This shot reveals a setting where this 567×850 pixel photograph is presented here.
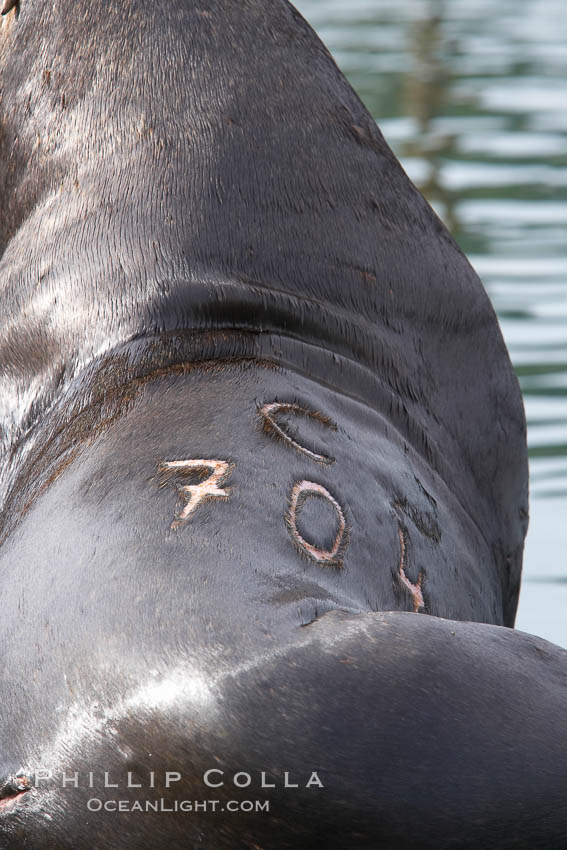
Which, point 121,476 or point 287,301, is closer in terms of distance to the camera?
point 121,476

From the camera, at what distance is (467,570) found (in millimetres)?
2670

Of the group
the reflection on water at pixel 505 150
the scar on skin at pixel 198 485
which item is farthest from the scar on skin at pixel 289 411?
the reflection on water at pixel 505 150

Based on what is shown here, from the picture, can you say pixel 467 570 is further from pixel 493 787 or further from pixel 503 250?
pixel 503 250

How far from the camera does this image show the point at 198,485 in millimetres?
2139

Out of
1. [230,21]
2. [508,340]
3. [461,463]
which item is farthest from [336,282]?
[508,340]

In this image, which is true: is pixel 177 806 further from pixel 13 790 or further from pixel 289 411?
pixel 289 411

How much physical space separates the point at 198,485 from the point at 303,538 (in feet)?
0.53

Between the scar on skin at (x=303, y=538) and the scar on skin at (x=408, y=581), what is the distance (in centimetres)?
14

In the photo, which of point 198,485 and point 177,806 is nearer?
point 177,806

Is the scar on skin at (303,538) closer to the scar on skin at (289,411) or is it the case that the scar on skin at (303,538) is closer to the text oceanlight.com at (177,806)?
the scar on skin at (289,411)

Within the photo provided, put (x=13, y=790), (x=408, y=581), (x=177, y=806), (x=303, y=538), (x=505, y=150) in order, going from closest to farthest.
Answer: (x=177, y=806) < (x=13, y=790) < (x=303, y=538) < (x=408, y=581) < (x=505, y=150)

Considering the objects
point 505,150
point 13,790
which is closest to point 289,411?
point 13,790

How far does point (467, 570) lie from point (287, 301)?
1.81 ft

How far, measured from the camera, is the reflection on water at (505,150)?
15.6 feet
